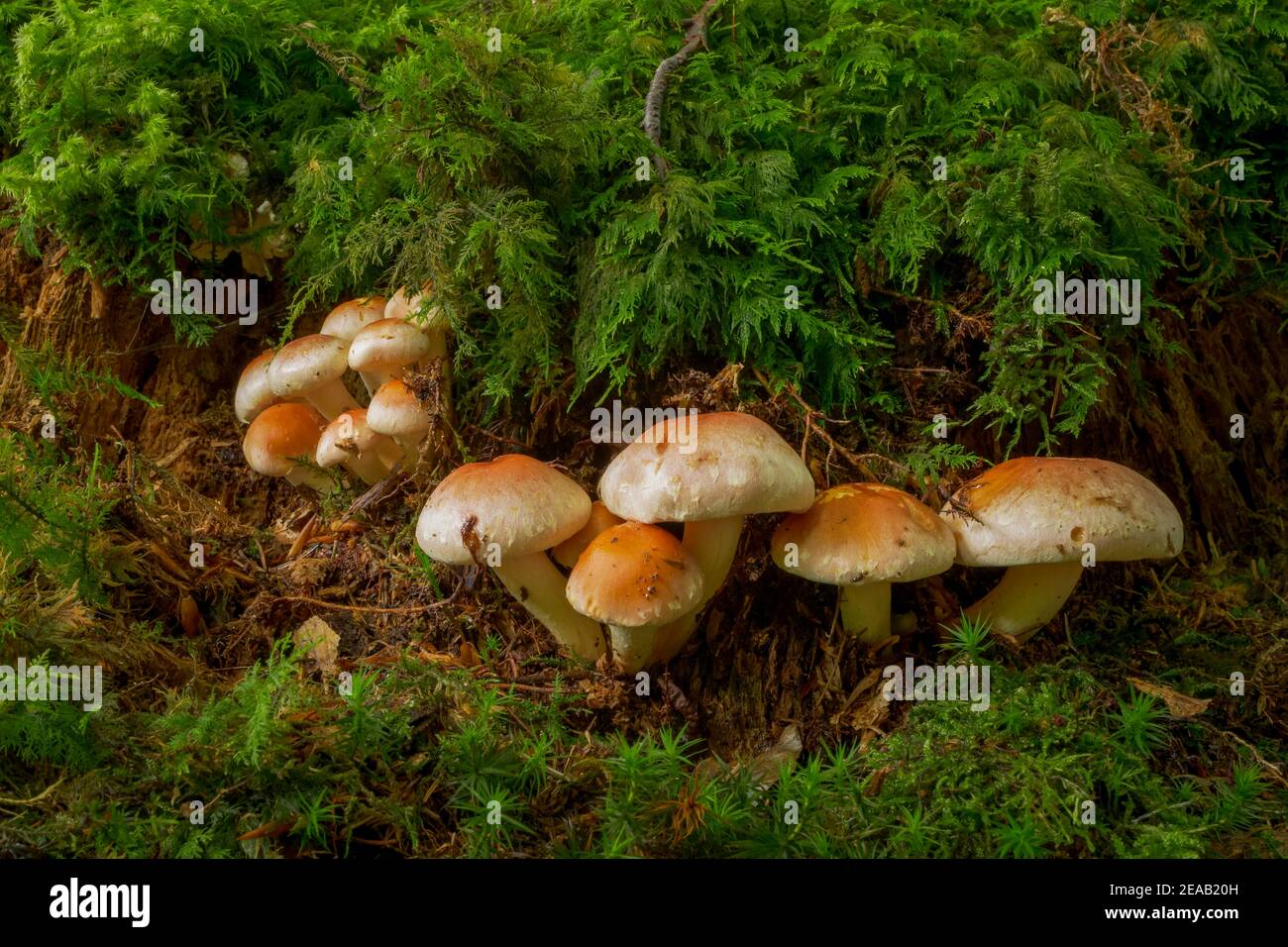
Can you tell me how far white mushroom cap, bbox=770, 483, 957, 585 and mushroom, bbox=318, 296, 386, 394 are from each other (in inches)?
78.8

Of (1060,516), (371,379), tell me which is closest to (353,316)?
(371,379)

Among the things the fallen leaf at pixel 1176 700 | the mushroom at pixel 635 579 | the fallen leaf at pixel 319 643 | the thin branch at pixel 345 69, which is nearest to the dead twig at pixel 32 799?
the fallen leaf at pixel 319 643

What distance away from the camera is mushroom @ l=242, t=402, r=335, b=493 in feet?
13.0

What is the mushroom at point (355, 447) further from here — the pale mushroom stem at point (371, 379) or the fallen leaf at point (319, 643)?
the fallen leaf at point (319, 643)

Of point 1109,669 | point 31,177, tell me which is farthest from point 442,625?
point 31,177

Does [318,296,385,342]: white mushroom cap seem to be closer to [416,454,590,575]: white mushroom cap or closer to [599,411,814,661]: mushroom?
[416,454,590,575]: white mushroom cap

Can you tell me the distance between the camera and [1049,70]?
385 centimetres

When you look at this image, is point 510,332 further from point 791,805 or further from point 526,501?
point 791,805

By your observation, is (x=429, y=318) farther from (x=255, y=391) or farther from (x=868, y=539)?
(x=868, y=539)

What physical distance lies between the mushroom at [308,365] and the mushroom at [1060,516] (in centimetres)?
238

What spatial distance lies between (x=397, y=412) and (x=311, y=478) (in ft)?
2.54

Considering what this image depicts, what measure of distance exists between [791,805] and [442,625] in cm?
147

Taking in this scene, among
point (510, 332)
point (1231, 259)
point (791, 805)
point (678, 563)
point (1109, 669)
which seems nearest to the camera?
point (791, 805)

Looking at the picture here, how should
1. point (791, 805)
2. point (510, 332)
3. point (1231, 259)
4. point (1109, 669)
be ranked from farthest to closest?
1. point (1231, 259)
2. point (510, 332)
3. point (1109, 669)
4. point (791, 805)
